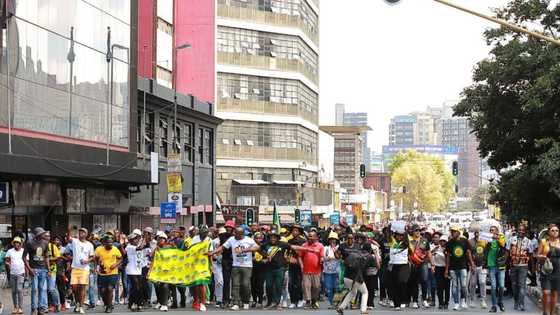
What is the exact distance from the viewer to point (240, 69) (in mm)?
68500

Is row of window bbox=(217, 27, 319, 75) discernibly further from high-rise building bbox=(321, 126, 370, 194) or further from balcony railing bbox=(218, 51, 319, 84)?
high-rise building bbox=(321, 126, 370, 194)

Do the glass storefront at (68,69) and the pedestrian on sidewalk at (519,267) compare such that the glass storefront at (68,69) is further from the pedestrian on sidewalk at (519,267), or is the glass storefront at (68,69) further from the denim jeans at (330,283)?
the pedestrian on sidewalk at (519,267)

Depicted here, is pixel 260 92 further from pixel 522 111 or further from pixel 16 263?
pixel 16 263

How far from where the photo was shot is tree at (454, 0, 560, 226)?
29456 millimetres

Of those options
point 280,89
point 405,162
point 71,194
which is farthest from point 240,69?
point 405,162

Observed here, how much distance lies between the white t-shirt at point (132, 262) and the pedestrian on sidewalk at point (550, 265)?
8545 mm

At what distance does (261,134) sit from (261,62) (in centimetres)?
513

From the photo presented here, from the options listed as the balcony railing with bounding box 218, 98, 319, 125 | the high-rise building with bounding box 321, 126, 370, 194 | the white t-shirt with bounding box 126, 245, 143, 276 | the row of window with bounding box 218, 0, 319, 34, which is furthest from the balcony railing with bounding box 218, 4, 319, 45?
the high-rise building with bounding box 321, 126, 370, 194

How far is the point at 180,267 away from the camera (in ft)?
70.5

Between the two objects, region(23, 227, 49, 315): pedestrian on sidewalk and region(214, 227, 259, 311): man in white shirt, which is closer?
region(23, 227, 49, 315): pedestrian on sidewalk

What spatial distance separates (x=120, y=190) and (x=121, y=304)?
51.7 ft

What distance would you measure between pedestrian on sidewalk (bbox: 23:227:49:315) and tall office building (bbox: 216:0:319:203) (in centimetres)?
4578

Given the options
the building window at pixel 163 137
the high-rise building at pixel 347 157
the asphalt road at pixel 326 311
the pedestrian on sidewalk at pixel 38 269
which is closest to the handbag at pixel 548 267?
the asphalt road at pixel 326 311

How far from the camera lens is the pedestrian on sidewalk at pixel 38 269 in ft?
65.9
